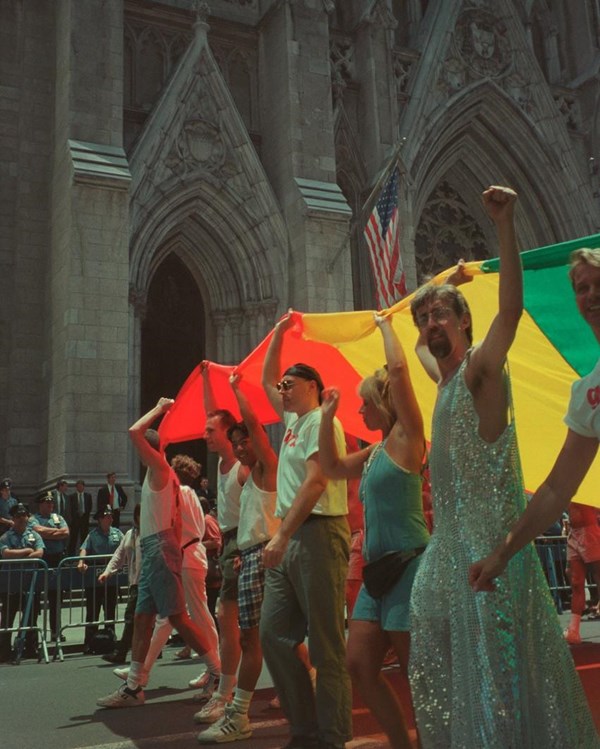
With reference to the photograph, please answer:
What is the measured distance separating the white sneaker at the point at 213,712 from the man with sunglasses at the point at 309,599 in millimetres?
1176

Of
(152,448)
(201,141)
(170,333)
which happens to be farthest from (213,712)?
(170,333)

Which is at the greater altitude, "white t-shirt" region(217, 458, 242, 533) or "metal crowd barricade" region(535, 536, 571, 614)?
"white t-shirt" region(217, 458, 242, 533)

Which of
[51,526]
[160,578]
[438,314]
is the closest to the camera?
[438,314]

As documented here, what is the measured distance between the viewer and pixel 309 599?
3.66 meters

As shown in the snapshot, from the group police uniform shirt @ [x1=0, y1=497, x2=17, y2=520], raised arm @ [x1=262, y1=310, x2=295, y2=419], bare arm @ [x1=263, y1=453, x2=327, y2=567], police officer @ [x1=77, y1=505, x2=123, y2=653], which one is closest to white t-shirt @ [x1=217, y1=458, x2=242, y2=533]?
raised arm @ [x1=262, y1=310, x2=295, y2=419]

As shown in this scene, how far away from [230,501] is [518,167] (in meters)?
18.6

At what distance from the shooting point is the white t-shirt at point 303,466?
3881mm

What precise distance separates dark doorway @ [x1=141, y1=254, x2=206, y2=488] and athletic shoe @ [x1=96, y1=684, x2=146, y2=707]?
15433 millimetres

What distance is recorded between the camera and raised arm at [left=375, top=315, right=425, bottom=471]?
329cm

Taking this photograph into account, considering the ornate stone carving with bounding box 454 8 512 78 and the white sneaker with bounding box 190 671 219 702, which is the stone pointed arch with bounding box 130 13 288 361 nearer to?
the ornate stone carving with bounding box 454 8 512 78

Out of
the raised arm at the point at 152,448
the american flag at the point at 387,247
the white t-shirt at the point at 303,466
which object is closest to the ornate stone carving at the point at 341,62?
the american flag at the point at 387,247

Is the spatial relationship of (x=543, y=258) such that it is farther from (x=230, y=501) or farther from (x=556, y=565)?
(x=556, y=565)

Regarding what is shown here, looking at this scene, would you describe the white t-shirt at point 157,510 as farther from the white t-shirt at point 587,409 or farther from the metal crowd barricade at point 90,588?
the white t-shirt at point 587,409

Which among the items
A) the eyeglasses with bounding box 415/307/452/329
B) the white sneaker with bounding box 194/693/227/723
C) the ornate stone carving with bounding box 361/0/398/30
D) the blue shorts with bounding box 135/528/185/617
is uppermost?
the ornate stone carving with bounding box 361/0/398/30
